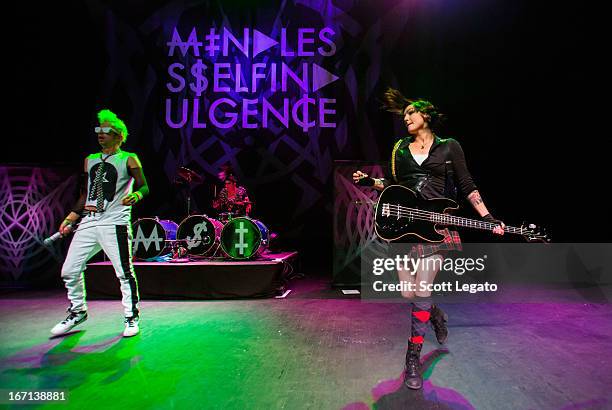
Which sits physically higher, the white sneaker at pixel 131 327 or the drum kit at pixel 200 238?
the drum kit at pixel 200 238

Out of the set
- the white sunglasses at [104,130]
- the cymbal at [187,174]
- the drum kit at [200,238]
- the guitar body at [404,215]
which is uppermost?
the white sunglasses at [104,130]

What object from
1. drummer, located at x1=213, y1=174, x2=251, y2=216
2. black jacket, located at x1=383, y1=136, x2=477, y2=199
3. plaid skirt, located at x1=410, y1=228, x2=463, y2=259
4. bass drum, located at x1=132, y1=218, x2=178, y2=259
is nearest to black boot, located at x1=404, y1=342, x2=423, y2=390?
plaid skirt, located at x1=410, y1=228, x2=463, y2=259

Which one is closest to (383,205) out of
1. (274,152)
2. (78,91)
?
(274,152)

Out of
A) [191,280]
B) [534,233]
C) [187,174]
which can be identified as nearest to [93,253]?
[191,280]

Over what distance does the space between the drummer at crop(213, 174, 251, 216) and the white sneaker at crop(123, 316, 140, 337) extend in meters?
3.10

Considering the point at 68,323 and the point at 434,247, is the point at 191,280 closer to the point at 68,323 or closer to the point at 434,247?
the point at 68,323

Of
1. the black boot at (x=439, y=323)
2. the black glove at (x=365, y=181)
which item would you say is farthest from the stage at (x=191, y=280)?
the black glove at (x=365, y=181)

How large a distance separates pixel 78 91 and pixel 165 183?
8.53 ft

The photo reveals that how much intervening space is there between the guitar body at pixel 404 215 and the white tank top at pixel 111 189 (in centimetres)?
254

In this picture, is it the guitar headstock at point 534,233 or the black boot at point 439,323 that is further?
the black boot at point 439,323

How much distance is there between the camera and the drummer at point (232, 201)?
660 cm

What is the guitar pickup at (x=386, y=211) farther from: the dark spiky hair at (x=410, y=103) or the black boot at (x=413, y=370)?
the black boot at (x=413, y=370)

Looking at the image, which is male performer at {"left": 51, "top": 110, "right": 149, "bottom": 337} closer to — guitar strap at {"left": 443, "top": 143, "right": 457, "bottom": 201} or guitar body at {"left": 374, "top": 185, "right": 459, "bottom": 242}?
guitar body at {"left": 374, "top": 185, "right": 459, "bottom": 242}

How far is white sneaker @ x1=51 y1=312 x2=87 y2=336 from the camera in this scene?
353 centimetres
